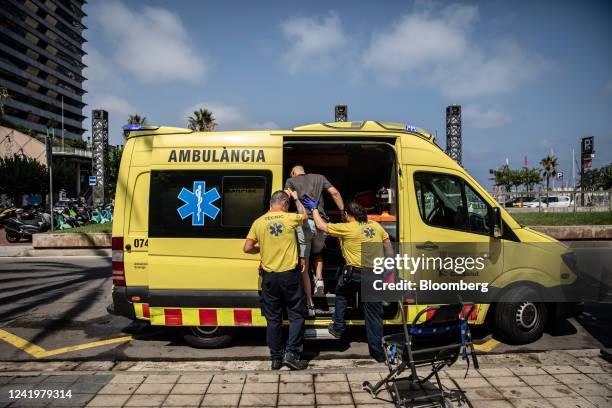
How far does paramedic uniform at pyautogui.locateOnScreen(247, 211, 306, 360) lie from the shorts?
0.58m

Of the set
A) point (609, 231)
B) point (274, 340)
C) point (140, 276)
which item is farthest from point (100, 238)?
point (609, 231)

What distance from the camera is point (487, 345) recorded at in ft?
16.8

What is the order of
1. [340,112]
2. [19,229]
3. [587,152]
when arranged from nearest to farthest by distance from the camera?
[19,229], [587,152], [340,112]

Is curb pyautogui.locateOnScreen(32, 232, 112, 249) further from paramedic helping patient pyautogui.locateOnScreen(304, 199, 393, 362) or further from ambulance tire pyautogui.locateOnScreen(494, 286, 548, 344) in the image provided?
ambulance tire pyautogui.locateOnScreen(494, 286, 548, 344)

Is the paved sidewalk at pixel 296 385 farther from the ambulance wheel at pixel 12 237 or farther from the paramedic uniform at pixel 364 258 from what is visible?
the ambulance wheel at pixel 12 237

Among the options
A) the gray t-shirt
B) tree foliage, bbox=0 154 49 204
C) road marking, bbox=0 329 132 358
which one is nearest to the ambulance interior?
the gray t-shirt

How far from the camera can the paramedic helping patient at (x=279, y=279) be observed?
4.30 metres

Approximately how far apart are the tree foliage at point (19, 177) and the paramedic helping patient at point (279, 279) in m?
45.0

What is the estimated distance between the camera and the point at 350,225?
4.61 metres

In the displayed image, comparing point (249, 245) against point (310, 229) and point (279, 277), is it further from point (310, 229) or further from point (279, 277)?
point (310, 229)

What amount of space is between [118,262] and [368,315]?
2.92 metres

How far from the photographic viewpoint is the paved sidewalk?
3539 mm

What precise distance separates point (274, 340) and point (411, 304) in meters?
1.68

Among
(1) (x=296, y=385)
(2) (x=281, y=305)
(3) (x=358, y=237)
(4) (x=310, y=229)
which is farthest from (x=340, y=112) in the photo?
(1) (x=296, y=385)
